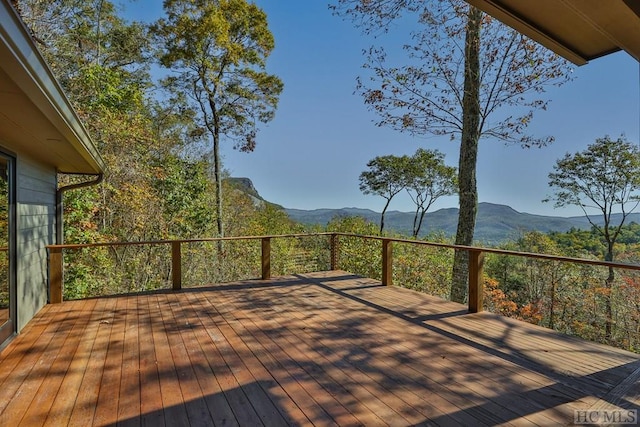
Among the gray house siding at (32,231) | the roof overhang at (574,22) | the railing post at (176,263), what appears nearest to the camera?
the roof overhang at (574,22)

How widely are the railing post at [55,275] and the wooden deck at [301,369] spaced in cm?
38

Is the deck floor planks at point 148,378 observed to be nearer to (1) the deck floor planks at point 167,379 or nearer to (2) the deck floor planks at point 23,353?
(1) the deck floor planks at point 167,379

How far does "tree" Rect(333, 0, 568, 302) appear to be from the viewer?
615 cm

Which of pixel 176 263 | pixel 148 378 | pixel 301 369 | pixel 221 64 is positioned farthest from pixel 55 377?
pixel 221 64

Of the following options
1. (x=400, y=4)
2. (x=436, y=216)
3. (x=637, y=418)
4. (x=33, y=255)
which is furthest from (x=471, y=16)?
(x=436, y=216)

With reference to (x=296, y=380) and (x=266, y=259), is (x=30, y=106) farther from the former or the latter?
(x=266, y=259)

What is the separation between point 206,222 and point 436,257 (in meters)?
6.87

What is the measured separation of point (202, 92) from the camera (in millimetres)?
11148

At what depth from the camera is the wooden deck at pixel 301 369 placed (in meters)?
2.07

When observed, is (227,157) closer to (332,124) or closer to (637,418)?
(332,124)

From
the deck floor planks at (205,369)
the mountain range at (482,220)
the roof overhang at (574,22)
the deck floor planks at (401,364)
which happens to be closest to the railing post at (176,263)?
the deck floor planks at (205,369)

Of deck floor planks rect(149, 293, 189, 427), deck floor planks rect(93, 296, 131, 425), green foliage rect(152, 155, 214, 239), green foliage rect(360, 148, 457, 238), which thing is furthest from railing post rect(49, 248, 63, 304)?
green foliage rect(360, 148, 457, 238)

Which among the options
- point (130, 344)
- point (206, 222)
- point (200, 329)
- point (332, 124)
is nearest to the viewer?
point (130, 344)

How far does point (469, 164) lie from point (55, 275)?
22.0 ft
